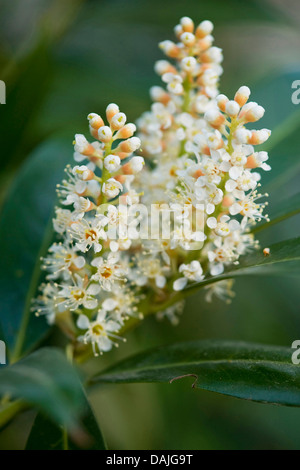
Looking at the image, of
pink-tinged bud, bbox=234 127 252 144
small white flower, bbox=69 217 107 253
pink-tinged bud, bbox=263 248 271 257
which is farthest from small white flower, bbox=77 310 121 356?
pink-tinged bud, bbox=234 127 252 144

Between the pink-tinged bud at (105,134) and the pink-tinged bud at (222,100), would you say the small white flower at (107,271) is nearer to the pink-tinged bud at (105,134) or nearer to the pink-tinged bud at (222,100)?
the pink-tinged bud at (105,134)

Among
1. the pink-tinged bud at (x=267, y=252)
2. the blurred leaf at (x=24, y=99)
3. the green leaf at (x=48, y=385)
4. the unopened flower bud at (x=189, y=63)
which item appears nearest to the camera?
the green leaf at (x=48, y=385)

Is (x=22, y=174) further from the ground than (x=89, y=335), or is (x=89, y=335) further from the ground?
(x=22, y=174)

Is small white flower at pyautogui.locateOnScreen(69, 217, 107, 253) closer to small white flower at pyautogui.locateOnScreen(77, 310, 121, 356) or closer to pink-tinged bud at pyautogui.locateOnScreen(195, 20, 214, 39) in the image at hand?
small white flower at pyautogui.locateOnScreen(77, 310, 121, 356)

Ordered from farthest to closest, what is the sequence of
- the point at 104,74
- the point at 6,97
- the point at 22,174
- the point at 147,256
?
the point at 104,74
the point at 6,97
the point at 22,174
the point at 147,256

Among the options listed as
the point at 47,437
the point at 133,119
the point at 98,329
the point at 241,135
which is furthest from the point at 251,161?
the point at 133,119

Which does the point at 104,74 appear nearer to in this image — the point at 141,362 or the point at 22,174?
the point at 22,174

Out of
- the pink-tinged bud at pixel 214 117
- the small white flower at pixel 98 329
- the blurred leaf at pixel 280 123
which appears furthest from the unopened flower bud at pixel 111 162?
the blurred leaf at pixel 280 123
